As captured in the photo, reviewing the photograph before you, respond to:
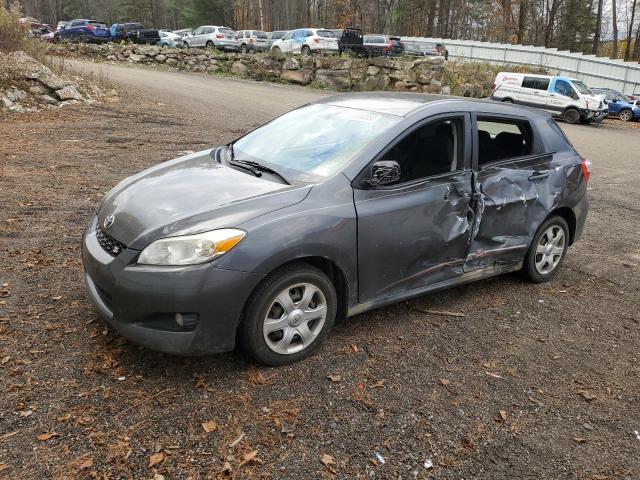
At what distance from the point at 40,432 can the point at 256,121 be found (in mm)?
12265

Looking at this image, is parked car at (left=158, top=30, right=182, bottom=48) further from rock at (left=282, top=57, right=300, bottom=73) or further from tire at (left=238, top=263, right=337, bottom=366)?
tire at (left=238, top=263, right=337, bottom=366)

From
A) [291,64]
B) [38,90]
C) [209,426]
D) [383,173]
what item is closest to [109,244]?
[209,426]

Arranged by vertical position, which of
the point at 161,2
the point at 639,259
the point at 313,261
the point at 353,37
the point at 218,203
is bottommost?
the point at 639,259

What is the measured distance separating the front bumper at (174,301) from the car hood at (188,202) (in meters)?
0.20

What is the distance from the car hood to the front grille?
34 mm

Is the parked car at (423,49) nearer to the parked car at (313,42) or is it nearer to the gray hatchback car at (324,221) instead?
the parked car at (313,42)

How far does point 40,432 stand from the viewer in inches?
106

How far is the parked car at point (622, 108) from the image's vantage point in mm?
27016

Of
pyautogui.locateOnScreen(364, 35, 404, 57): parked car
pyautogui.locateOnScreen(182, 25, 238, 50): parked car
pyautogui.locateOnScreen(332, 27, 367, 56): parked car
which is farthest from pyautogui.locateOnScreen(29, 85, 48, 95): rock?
pyautogui.locateOnScreen(182, 25, 238, 50): parked car

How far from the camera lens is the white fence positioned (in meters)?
33.5

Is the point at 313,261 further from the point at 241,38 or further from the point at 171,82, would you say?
the point at 241,38

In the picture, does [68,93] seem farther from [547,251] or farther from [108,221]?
[547,251]

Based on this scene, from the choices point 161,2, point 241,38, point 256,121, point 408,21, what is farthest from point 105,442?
point 161,2

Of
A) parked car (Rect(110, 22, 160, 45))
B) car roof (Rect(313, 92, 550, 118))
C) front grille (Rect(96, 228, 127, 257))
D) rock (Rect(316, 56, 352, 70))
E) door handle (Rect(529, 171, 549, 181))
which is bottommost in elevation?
front grille (Rect(96, 228, 127, 257))
